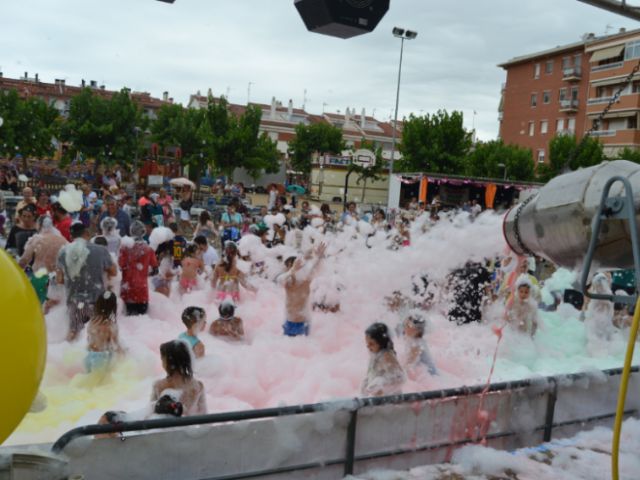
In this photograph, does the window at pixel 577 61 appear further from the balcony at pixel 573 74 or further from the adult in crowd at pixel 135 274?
the adult in crowd at pixel 135 274

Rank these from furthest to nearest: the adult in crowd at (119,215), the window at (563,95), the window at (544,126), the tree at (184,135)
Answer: the window at (544,126) < the window at (563,95) < the tree at (184,135) < the adult in crowd at (119,215)

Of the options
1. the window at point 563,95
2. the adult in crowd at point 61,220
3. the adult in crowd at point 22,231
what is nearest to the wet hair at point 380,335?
the adult in crowd at point 61,220

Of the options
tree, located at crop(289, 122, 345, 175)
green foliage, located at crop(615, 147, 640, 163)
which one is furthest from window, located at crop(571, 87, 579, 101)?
tree, located at crop(289, 122, 345, 175)

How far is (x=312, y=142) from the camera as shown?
58.3m

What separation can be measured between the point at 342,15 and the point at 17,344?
355cm

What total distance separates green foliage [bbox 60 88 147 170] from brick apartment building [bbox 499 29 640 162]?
32589mm

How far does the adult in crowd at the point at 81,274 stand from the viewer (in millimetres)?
6512

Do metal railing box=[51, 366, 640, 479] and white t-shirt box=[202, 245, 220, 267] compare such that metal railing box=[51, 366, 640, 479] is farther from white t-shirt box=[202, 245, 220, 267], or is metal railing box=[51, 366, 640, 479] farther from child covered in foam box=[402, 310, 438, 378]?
white t-shirt box=[202, 245, 220, 267]

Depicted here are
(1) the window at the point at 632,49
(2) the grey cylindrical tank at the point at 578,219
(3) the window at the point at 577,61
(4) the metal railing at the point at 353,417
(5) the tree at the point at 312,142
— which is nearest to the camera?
(2) the grey cylindrical tank at the point at 578,219

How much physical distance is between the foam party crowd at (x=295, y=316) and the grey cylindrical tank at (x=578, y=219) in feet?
6.72

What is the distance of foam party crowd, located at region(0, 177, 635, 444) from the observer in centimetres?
570

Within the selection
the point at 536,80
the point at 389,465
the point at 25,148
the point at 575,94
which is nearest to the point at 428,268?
the point at 389,465

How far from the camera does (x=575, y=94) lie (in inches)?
1905

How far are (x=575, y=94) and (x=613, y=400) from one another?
48865 millimetres
